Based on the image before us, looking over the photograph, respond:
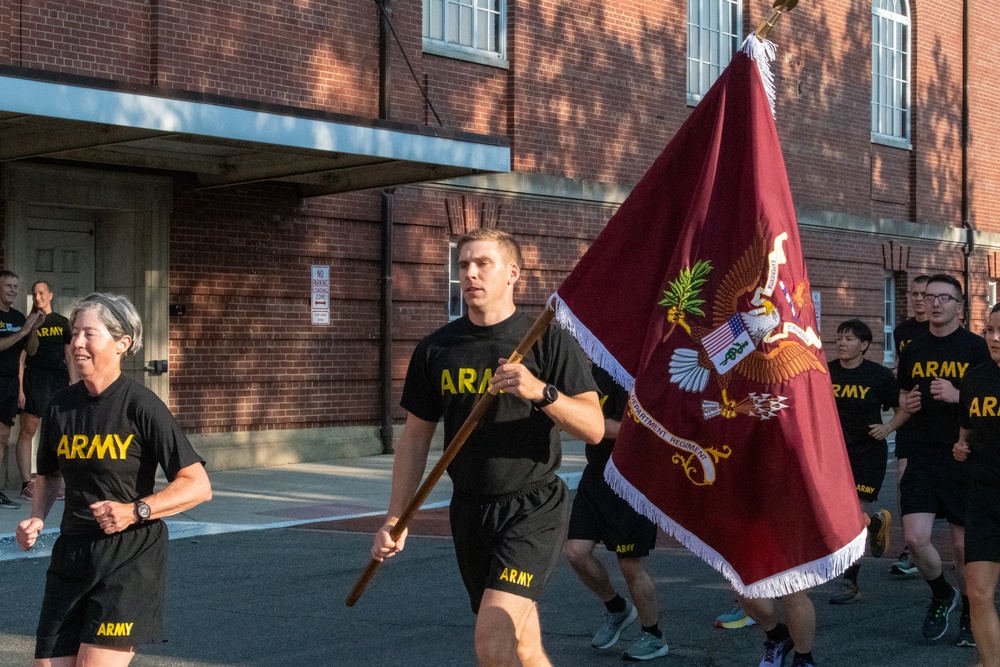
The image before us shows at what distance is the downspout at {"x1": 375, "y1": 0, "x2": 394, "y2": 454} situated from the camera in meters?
16.7

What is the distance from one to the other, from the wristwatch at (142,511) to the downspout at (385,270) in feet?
40.7

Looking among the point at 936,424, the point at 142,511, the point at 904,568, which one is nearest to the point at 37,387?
the point at 904,568

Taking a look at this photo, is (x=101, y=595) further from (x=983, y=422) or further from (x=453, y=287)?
(x=453, y=287)

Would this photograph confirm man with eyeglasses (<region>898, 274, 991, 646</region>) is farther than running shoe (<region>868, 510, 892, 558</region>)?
No

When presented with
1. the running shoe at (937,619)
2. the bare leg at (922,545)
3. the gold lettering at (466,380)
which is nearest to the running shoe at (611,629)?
the running shoe at (937,619)

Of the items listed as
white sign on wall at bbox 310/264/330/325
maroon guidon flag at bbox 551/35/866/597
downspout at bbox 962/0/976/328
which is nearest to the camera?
maroon guidon flag at bbox 551/35/866/597

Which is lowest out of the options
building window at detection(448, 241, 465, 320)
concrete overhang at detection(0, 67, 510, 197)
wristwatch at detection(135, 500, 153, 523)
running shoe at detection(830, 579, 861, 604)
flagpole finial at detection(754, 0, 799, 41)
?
running shoe at detection(830, 579, 861, 604)

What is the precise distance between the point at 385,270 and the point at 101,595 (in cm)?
1245

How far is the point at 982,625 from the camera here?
623 centimetres

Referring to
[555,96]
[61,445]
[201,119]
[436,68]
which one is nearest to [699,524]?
[61,445]

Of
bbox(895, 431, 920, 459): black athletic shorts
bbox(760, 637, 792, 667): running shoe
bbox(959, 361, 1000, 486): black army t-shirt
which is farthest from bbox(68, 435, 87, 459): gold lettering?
bbox(895, 431, 920, 459): black athletic shorts

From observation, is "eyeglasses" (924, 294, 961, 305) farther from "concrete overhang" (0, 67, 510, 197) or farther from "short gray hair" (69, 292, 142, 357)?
"concrete overhang" (0, 67, 510, 197)

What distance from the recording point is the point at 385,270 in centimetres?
1697

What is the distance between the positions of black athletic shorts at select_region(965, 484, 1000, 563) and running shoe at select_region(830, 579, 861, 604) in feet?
7.43
